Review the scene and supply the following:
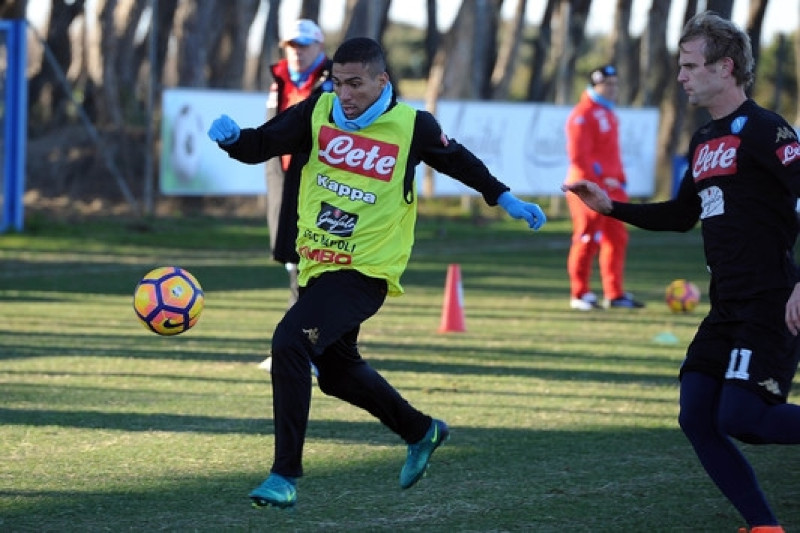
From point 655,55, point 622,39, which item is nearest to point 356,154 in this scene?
point 622,39

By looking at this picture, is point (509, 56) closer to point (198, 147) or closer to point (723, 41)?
point (198, 147)

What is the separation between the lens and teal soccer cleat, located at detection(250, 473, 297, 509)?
5.84 m

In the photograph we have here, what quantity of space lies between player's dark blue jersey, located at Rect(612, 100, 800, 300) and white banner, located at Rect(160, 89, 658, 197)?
1522cm

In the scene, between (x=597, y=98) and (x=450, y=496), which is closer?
(x=450, y=496)

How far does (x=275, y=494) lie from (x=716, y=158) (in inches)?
82.6

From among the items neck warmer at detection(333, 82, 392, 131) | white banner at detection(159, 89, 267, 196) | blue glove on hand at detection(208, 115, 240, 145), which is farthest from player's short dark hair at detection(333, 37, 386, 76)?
white banner at detection(159, 89, 267, 196)

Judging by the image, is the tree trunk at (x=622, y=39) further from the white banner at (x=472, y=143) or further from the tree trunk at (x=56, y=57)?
the tree trunk at (x=56, y=57)

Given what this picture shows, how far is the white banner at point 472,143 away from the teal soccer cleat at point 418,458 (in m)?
14.3

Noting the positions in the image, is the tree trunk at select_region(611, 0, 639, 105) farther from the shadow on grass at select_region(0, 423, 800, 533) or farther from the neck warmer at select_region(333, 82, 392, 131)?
the neck warmer at select_region(333, 82, 392, 131)

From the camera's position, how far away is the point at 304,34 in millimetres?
9648

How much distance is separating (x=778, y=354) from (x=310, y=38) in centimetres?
483

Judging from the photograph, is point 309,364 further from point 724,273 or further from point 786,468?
point 786,468

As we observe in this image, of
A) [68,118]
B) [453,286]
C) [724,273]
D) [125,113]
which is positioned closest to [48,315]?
[453,286]

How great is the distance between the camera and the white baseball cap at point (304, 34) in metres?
9.65
